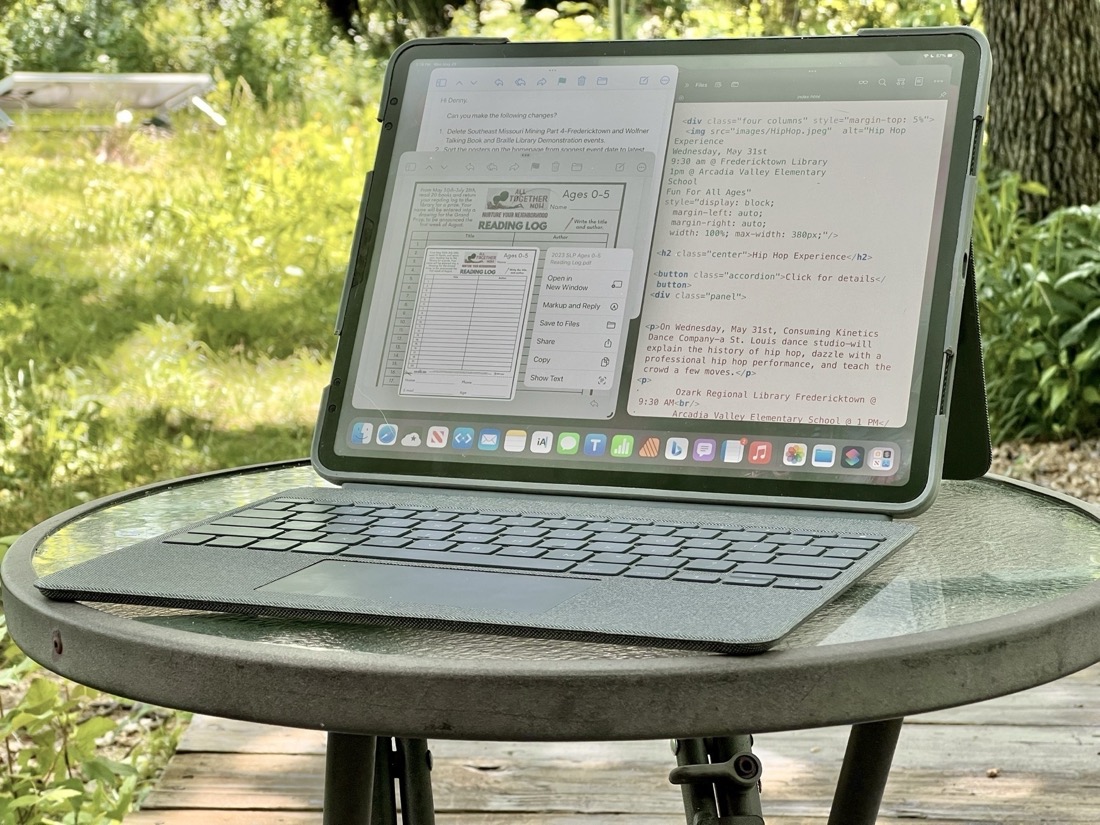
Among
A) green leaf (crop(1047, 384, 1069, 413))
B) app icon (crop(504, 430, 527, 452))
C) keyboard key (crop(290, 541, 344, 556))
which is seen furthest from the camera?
green leaf (crop(1047, 384, 1069, 413))

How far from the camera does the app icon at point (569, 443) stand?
1055mm

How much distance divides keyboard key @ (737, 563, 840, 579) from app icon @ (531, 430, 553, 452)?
11.7 inches

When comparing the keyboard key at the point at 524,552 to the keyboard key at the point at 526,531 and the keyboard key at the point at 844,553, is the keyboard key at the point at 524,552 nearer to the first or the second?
the keyboard key at the point at 526,531

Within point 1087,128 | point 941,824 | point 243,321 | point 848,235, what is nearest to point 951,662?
point 848,235

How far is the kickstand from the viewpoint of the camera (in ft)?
3.02

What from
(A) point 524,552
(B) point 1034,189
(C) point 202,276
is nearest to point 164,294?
(C) point 202,276

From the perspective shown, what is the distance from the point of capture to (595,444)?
3.45 feet

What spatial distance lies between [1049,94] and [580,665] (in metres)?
3.82

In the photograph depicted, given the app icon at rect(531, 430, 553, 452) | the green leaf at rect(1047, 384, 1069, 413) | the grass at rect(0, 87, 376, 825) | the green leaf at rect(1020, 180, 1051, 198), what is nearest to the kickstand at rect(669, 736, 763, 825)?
the app icon at rect(531, 430, 553, 452)

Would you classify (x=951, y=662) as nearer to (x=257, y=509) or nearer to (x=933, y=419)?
(x=933, y=419)

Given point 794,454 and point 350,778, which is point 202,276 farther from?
point 350,778

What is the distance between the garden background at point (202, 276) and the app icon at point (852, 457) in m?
0.98

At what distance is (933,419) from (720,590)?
31cm

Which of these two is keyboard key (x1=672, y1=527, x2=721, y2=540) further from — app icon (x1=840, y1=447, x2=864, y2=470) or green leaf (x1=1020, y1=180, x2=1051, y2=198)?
green leaf (x1=1020, y1=180, x2=1051, y2=198)
